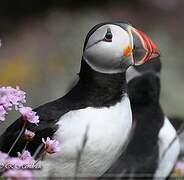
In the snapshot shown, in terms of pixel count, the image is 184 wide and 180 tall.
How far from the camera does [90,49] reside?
3514 mm

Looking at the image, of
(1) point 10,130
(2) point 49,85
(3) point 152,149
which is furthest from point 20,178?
(2) point 49,85

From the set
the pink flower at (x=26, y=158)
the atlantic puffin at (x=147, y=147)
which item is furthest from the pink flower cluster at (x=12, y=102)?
the atlantic puffin at (x=147, y=147)

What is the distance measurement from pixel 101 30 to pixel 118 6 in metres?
3.69

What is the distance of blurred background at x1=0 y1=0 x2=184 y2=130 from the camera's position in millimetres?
6176

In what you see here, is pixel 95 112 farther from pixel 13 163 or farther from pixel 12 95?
pixel 13 163

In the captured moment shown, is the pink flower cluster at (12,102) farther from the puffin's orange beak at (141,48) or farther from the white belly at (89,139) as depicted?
the puffin's orange beak at (141,48)

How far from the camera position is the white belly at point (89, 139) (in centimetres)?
342

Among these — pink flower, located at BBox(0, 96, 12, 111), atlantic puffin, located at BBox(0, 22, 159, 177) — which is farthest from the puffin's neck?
pink flower, located at BBox(0, 96, 12, 111)

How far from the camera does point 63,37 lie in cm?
679

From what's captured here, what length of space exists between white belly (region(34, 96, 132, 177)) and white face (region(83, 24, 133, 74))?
0.58 ft

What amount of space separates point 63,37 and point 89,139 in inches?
135

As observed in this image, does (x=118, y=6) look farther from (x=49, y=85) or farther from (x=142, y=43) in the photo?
(x=142, y=43)

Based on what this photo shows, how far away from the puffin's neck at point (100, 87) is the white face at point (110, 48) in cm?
4

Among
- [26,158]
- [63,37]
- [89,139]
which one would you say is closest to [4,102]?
[26,158]
